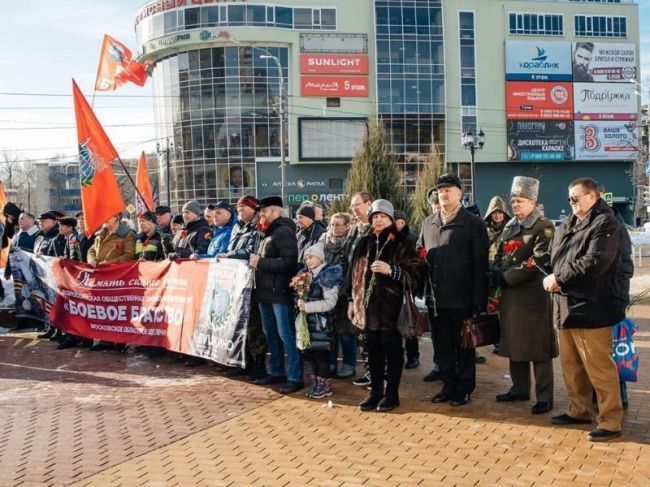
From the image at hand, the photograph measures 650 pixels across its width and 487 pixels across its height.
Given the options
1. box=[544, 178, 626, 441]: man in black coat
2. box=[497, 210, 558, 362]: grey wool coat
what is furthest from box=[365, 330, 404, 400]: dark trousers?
box=[544, 178, 626, 441]: man in black coat

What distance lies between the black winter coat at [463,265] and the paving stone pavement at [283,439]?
1.02 metres

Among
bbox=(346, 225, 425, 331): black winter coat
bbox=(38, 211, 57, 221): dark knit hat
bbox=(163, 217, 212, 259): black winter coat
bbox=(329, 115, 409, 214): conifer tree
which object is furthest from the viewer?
bbox=(329, 115, 409, 214): conifer tree

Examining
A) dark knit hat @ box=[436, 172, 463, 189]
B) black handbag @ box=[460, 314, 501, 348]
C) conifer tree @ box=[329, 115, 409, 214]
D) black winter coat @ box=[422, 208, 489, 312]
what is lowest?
black handbag @ box=[460, 314, 501, 348]

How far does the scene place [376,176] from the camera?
80.7ft

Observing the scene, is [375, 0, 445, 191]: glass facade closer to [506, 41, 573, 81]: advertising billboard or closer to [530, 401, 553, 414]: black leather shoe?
[506, 41, 573, 81]: advertising billboard

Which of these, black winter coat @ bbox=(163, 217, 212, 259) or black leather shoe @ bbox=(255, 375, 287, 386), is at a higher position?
black winter coat @ bbox=(163, 217, 212, 259)

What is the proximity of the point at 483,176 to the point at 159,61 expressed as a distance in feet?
94.3

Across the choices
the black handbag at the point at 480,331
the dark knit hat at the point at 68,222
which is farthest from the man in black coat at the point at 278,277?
the dark knit hat at the point at 68,222

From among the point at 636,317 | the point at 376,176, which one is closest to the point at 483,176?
the point at 376,176

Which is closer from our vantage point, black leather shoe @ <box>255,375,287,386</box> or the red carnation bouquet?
the red carnation bouquet

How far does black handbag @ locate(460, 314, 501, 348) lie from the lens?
20.8ft

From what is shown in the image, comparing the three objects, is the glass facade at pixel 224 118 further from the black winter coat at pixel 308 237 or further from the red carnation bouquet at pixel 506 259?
the red carnation bouquet at pixel 506 259

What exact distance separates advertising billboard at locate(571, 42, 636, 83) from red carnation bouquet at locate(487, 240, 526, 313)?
56.5m

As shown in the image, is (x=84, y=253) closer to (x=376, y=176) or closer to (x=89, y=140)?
(x=89, y=140)
